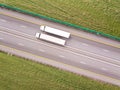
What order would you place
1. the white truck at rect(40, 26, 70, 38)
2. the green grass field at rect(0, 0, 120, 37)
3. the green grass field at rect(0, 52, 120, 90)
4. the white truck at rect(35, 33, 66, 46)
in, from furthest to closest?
1. the green grass field at rect(0, 0, 120, 37)
2. the white truck at rect(35, 33, 66, 46)
3. the white truck at rect(40, 26, 70, 38)
4. the green grass field at rect(0, 52, 120, 90)

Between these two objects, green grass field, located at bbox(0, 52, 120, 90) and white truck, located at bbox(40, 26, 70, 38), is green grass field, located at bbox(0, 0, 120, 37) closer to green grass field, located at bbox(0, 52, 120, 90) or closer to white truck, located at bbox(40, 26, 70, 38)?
white truck, located at bbox(40, 26, 70, 38)

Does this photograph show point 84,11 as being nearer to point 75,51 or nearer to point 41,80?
point 75,51

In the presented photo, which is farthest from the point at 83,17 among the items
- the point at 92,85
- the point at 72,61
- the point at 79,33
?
the point at 92,85

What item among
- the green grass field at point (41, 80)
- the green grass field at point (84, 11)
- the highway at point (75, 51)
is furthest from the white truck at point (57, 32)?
the green grass field at point (41, 80)

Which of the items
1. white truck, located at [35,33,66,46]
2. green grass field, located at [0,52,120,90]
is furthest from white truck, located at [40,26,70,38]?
green grass field, located at [0,52,120,90]

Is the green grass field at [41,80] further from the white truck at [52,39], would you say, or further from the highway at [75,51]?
the white truck at [52,39]

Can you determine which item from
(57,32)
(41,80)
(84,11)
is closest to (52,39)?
(57,32)

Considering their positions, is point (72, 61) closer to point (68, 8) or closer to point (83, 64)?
point (83, 64)
